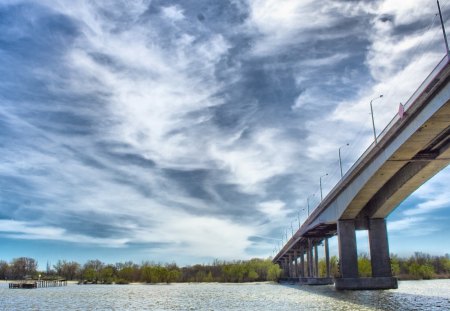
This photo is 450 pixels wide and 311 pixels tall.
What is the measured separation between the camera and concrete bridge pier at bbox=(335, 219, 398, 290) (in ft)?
199

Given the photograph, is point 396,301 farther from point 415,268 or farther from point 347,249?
point 415,268

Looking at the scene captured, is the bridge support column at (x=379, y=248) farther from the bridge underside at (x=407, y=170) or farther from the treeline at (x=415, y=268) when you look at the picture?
the treeline at (x=415, y=268)

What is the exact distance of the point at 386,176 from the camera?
49.8 m

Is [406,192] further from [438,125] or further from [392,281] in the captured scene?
[438,125]

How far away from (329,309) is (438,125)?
16801mm

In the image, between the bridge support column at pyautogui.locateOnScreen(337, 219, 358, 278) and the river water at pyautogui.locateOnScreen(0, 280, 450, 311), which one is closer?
the river water at pyautogui.locateOnScreen(0, 280, 450, 311)

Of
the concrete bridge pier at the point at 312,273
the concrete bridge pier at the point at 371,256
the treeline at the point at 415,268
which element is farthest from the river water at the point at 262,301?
the treeline at the point at 415,268

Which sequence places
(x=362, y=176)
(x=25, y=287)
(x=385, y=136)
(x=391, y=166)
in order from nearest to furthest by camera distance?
1. (x=385, y=136)
2. (x=391, y=166)
3. (x=362, y=176)
4. (x=25, y=287)

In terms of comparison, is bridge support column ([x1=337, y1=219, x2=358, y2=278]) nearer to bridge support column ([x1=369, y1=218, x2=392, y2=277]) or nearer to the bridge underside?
the bridge underside

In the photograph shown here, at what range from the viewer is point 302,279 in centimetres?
11462

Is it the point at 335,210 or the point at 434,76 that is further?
the point at 335,210

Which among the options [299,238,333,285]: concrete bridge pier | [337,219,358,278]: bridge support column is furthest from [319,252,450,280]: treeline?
[337,219,358,278]: bridge support column

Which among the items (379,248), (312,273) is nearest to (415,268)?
(312,273)

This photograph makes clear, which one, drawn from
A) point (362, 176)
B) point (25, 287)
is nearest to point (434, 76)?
point (362, 176)
